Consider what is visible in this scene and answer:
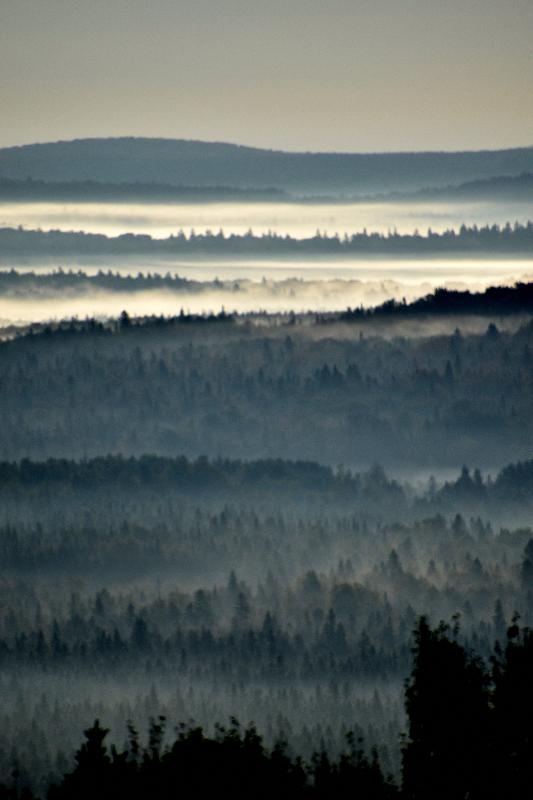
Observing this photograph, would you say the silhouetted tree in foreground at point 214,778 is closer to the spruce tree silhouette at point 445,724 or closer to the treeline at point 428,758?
the treeline at point 428,758

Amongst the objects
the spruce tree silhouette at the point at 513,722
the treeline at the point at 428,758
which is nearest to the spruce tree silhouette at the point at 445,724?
the treeline at the point at 428,758

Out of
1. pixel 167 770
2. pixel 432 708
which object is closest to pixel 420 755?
pixel 432 708

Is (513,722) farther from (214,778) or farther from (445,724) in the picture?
(214,778)

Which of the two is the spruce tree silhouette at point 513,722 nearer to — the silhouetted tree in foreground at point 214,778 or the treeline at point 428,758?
the treeline at point 428,758

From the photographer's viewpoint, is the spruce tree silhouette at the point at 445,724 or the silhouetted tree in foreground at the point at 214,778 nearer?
the spruce tree silhouette at the point at 445,724

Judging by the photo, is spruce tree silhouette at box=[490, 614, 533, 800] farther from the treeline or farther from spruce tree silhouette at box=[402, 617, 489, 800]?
spruce tree silhouette at box=[402, 617, 489, 800]

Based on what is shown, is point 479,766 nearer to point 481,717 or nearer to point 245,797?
point 481,717

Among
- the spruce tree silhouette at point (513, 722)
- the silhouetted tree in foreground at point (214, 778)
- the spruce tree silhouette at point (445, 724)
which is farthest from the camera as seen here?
the silhouetted tree in foreground at point (214, 778)

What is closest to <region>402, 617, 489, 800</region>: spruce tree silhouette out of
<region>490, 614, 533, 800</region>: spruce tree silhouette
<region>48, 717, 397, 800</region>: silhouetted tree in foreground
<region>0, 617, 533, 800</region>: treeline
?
<region>0, 617, 533, 800</region>: treeline

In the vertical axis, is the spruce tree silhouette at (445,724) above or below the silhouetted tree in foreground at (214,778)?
above

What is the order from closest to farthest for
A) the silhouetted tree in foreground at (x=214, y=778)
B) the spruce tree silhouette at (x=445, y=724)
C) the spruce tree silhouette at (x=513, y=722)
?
the spruce tree silhouette at (x=513, y=722) → the spruce tree silhouette at (x=445, y=724) → the silhouetted tree in foreground at (x=214, y=778)

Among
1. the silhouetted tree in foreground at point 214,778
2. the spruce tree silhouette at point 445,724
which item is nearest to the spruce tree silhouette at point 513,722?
the spruce tree silhouette at point 445,724
